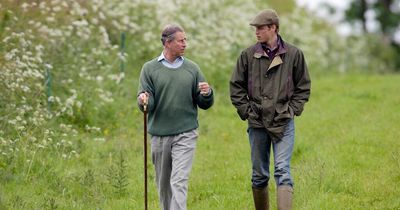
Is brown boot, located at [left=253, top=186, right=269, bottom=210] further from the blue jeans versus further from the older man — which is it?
the older man

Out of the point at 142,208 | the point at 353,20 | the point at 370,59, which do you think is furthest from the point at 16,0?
the point at 353,20

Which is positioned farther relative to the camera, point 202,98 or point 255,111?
point 255,111

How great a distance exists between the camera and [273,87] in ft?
24.5

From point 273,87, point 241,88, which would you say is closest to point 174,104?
point 241,88

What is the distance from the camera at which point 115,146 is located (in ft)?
37.7

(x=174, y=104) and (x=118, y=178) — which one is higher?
(x=174, y=104)

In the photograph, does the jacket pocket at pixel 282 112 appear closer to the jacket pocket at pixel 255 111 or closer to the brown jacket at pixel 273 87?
the brown jacket at pixel 273 87

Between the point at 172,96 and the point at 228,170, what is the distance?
3.08 metres

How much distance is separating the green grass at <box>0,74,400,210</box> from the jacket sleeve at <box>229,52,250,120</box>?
1.34 meters

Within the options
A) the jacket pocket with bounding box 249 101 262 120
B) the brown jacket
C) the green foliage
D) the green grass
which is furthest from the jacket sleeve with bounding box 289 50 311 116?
the green foliage

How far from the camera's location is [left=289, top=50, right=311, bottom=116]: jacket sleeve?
24.7 feet

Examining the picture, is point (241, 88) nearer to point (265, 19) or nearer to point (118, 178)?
point (265, 19)

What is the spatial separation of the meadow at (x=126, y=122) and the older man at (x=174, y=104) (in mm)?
1286

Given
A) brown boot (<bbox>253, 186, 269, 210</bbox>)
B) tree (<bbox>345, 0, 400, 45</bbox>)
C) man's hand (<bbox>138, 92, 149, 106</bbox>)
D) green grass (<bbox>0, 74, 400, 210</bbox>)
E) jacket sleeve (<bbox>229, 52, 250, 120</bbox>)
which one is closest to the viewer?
man's hand (<bbox>138, 92, 149, 106</bbox>)
